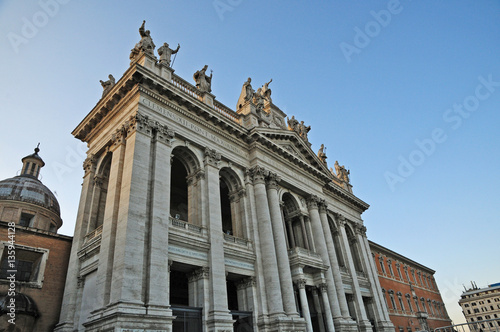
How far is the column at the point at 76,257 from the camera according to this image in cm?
1742

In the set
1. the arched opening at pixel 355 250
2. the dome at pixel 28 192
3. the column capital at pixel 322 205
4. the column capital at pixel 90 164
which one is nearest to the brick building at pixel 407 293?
the arched opening at pixel 355 250

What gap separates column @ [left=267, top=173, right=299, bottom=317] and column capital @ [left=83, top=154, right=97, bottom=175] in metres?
11.4

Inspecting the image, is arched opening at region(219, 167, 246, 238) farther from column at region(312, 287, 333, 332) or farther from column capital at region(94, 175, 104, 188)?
column capital at region(94, 175, 104, 188)

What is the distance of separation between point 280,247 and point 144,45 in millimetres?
14875

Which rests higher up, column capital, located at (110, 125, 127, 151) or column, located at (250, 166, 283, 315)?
column capital, located at (110, 125, 127, 151)

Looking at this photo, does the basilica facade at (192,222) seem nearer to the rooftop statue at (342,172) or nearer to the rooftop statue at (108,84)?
the rooftop statue at (108,84)

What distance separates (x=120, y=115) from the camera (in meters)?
20.0

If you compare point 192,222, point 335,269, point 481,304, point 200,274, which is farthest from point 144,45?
point 481,304

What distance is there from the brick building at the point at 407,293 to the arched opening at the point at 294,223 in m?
18.8

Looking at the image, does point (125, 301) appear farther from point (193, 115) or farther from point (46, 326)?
point (193, 115)

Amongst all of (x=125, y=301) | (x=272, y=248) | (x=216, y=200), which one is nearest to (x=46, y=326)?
(x=125, y=301)

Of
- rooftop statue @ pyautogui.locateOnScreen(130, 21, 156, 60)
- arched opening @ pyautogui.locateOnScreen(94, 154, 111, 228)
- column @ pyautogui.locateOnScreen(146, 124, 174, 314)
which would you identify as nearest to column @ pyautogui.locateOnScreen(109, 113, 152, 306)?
column @ pyautogui.locateOnScreen(146, 124, 174, 314)

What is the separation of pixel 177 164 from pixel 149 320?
1242cm

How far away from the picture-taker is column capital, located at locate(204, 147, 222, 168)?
21.1 metres
